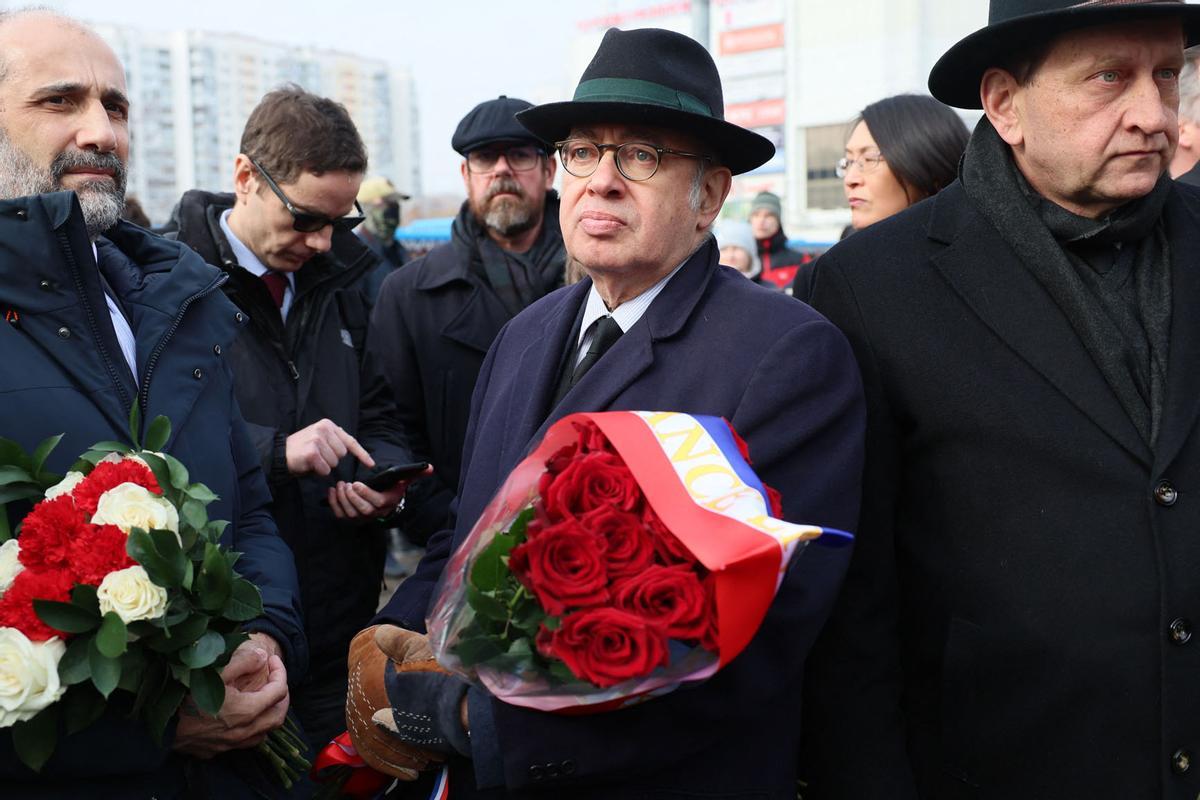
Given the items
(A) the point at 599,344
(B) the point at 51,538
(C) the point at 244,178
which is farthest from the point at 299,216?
(B) the point at 51,538

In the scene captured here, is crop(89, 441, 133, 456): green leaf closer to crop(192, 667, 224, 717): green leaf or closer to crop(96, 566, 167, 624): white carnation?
crop(96, 566, 167, 624): white carnation

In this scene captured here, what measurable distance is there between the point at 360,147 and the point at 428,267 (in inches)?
37.9

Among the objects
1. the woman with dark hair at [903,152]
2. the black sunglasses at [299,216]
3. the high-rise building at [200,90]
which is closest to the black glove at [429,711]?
the black sunglasses at [299,216]

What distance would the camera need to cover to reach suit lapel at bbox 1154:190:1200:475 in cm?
229

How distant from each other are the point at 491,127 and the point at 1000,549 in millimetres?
3404

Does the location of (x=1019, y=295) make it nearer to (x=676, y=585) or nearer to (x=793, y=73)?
(x=676, y=585)

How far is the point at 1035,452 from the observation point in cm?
237

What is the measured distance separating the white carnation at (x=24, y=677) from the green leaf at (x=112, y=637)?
9cm

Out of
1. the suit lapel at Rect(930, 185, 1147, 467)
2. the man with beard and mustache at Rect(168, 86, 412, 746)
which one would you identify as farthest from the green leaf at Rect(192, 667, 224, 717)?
the suit lapel at Rect(930, 185, 1147, 467)

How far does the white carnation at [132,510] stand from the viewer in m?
2.04

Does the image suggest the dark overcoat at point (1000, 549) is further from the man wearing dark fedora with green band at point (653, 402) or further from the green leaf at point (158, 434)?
the green leaf at point (158, 434)

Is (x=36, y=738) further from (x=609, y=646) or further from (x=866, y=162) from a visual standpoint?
(x=866, y=162)

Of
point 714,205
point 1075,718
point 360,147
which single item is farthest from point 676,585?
point 360,147

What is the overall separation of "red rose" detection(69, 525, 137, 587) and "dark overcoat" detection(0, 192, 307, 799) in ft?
1.12
